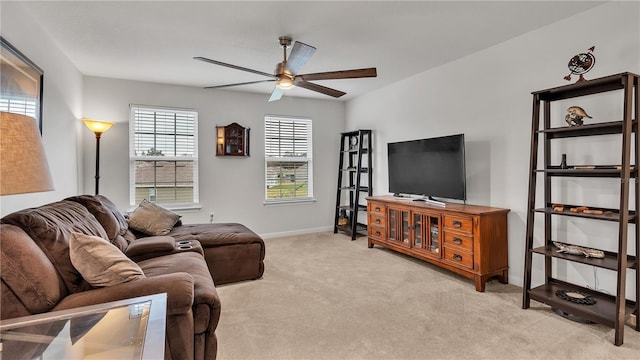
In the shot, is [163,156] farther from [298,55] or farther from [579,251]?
[579,251]

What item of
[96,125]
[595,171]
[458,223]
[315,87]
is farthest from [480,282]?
[96,125]

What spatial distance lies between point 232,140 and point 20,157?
4.18 meters

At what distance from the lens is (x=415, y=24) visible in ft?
9.39

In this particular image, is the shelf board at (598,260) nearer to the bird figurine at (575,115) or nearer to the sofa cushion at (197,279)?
the bird figurine at (575,115)

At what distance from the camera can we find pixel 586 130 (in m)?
2.57

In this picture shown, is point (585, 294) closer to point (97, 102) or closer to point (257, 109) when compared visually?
point (257, 109)

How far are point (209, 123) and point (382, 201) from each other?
116 inches

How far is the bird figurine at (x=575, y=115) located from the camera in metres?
2.48

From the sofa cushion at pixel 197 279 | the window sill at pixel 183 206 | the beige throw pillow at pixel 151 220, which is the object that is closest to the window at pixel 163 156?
the window sill at pixel 183 206

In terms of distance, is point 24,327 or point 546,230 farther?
point 546,230

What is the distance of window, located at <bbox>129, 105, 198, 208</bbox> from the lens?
4582mm

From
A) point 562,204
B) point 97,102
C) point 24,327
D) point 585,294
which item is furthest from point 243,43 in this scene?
point 585,294

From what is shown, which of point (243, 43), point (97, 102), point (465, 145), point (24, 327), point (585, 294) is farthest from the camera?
point (97, 102)

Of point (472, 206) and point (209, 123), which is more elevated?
point (209, 123)
